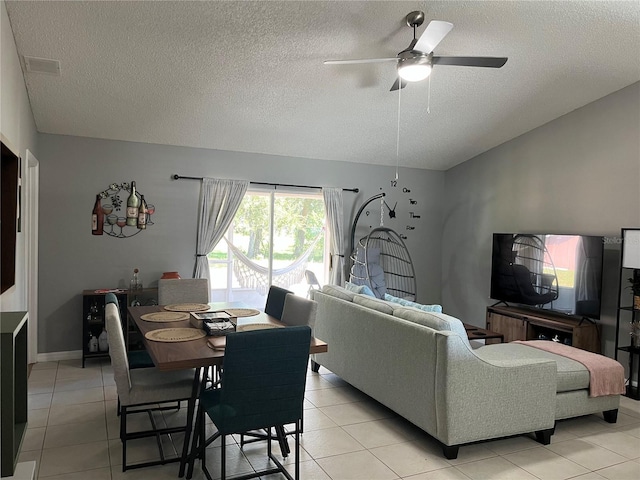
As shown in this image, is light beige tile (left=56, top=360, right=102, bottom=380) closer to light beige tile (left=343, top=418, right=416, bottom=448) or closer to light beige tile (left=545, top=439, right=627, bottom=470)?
light beige tile (left=343, top=418, right=416, bottom=448)

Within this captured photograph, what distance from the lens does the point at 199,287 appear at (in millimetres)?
4418

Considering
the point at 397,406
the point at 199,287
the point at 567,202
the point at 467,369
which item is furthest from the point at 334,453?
the point at 567,202

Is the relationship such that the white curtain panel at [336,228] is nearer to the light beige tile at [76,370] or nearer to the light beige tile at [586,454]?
the light beige tile at [76,370]

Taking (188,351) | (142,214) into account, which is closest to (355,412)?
(188,351)

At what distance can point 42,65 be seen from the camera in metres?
3.73

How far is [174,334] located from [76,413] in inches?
54.5

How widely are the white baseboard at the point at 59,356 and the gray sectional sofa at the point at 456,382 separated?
3.14m

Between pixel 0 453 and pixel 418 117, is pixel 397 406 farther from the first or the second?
pixel 418 117

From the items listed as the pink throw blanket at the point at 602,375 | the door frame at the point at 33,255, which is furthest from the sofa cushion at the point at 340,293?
the door frame at the point at 33,255

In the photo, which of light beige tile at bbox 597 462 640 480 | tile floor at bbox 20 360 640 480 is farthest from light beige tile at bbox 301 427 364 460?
light beige tile at bbox 597 462 640 480

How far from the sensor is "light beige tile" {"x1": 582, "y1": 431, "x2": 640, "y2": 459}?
10.8ft

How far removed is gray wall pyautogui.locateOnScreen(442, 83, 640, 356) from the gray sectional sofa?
1.72 meters

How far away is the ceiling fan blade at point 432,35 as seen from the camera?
9.45ft

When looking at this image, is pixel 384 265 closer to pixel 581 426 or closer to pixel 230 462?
pixel 581 426
